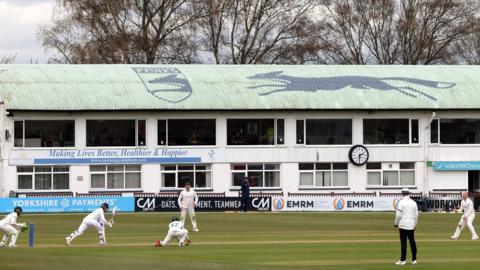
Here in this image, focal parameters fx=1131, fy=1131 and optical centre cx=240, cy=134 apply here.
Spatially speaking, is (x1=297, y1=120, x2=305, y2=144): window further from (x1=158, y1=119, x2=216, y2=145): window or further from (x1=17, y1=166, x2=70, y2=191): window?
(x1=17, y1=166, x2=70, y2=191): window

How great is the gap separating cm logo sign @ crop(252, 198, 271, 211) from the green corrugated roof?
6.15 meters

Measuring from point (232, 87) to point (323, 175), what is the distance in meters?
7.03

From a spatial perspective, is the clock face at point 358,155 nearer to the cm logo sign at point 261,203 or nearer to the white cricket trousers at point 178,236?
the cm logo sign at point 261,203

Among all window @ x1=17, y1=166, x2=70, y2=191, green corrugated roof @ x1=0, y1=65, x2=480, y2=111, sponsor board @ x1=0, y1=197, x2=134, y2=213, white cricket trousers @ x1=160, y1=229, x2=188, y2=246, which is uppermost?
green corrugated roof @ x1=0, y1=65, x2=480, y2=111

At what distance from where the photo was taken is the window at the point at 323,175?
62469mm

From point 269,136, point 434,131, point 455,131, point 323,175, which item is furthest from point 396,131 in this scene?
point 269,136

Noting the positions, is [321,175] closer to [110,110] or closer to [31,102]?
[110,110]

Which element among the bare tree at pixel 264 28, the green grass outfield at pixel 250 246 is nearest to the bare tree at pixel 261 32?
the bare tree at pixel 264 28

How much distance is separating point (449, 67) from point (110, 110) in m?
21.0

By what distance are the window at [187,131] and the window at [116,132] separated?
1.08 metres

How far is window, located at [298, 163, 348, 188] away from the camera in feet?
205

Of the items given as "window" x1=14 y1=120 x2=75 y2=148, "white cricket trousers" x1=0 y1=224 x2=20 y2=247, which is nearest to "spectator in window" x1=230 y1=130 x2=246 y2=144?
"window" x1=14 y1=120 x2=75 y2=148

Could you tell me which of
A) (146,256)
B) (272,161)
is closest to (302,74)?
(272,161)

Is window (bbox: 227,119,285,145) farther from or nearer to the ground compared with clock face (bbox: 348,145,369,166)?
farther from the ground
